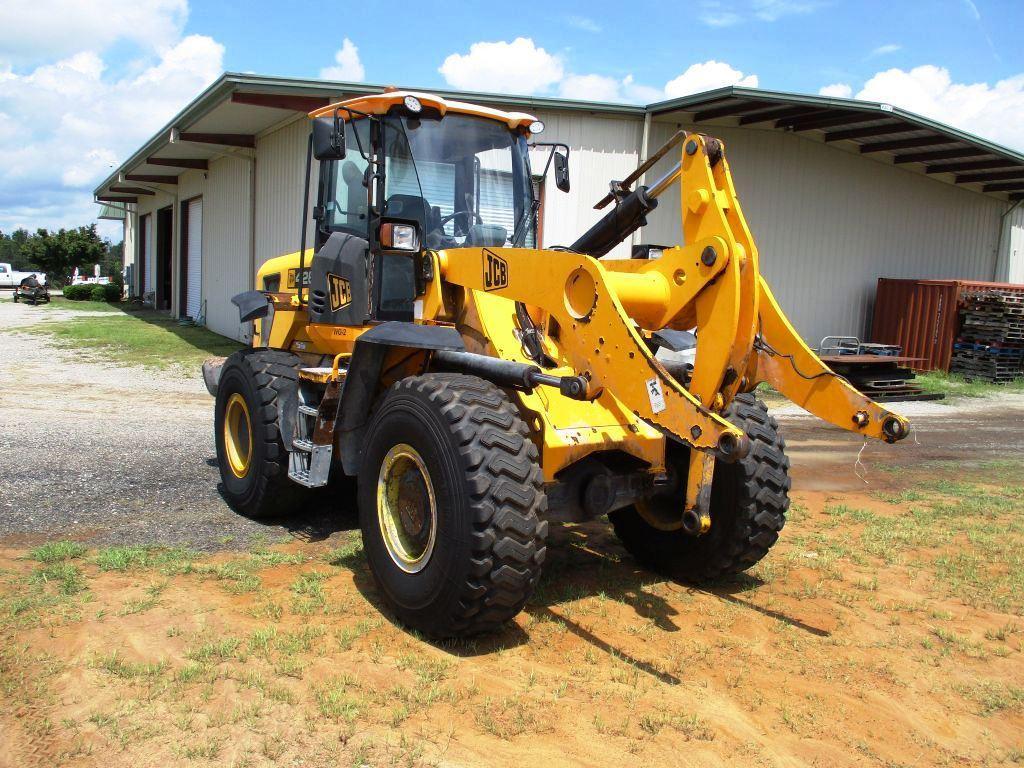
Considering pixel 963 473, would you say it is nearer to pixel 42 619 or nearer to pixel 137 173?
pixel 42 619

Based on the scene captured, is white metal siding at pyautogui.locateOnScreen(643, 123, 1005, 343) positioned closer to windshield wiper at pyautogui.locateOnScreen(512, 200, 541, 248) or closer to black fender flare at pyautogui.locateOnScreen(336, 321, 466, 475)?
windshield wiper at pyautogui.locateOnScreen(512, 200, 541, 248)

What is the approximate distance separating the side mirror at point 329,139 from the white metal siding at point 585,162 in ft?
32.2

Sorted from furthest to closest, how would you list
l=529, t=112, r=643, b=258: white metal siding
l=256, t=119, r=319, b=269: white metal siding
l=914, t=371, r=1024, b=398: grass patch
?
1. l=914, t=371, r=1024, b=398: grass patch
2. l=256, t=119, r=319, b=269: white metal siding
3. l=529, t=112, r=643, b=258: white metal siding

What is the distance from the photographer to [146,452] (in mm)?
8242

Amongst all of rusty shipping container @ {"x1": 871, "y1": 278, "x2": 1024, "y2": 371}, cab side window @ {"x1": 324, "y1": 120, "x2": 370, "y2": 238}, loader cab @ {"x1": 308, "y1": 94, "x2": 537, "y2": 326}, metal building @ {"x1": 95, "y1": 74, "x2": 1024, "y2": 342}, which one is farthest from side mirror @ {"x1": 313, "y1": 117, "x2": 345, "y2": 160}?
rusty shipping container @ {"x1": 871, "y1": 278, "x2": 1024, "y2": 371}

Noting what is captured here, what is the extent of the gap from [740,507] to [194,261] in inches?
952

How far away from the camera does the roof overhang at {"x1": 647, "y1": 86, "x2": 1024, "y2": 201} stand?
571 inches

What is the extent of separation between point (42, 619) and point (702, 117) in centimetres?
1402

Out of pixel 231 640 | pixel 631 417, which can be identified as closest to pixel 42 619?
pixel 231 640

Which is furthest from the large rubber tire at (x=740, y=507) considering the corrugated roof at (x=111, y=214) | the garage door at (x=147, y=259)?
the corrugated roof at (x=111, y=214)

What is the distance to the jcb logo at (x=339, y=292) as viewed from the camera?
225 inches

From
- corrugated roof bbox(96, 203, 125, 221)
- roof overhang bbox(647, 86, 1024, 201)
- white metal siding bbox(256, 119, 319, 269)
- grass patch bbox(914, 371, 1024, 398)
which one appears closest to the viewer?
roof overhang bbox(647, 86, 1024, 201)

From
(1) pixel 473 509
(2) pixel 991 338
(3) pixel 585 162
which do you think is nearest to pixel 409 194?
(1) pixel 473 509

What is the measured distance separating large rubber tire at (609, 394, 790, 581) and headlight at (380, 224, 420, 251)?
201 centimetres
